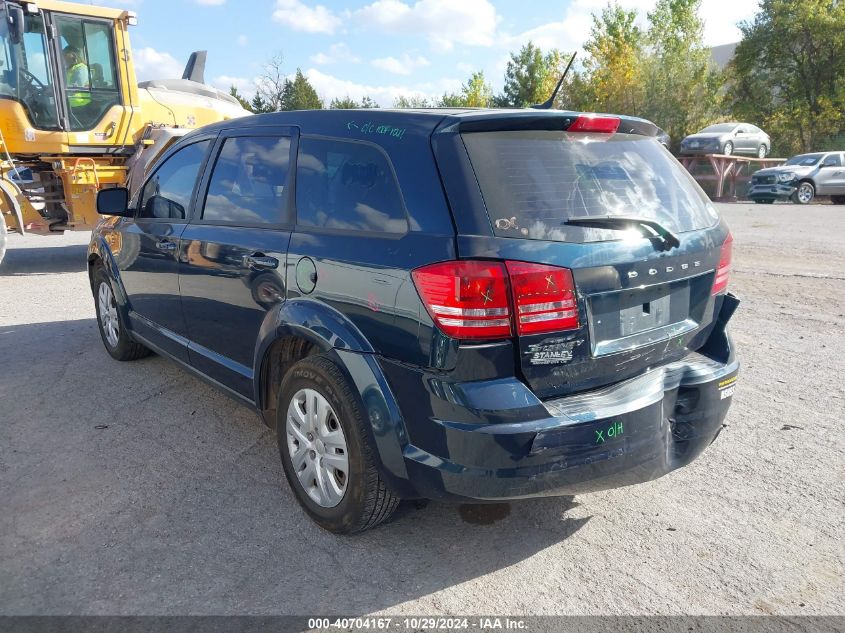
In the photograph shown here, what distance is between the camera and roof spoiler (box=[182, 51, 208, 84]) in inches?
597

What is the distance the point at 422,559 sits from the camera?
9.58ft

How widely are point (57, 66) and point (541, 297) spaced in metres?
10.2

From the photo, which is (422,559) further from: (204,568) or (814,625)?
(814,625)

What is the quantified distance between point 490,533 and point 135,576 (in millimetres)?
1521

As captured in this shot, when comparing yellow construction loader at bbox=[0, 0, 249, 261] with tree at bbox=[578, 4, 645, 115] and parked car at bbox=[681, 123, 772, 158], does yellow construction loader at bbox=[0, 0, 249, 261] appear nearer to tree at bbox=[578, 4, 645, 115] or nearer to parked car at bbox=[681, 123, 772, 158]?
parked car at bbox=[681, 123, 772, 158]

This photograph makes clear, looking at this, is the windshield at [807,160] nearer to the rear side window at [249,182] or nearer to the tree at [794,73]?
the tree at [794,73]

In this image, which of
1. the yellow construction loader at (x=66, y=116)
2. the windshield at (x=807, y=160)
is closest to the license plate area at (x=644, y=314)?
the yellow construction loader at (x=66, y=116)

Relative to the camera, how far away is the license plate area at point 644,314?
2.67m

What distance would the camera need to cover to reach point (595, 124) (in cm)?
296

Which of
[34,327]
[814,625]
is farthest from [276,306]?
[34,327]

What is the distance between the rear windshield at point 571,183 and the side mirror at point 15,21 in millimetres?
9220

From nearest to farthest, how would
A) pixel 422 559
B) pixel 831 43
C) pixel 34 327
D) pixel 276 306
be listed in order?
pixel 422 559 → pixel 276 306 → pixel 34 327 → pixel 831 43

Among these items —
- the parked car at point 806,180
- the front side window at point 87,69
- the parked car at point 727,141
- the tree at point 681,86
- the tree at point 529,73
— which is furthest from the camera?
the tree at point 529,73

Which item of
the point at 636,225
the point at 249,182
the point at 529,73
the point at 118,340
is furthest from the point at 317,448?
the point at 529,73
